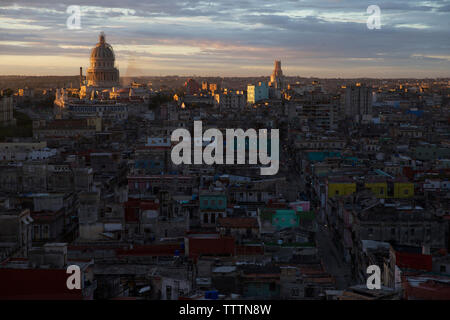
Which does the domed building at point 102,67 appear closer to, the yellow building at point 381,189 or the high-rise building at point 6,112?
the high-rise building at point 6,112

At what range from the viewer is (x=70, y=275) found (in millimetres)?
10359

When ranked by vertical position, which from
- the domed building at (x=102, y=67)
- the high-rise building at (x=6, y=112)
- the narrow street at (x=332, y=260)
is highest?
the domed building at (x=102, y=67)

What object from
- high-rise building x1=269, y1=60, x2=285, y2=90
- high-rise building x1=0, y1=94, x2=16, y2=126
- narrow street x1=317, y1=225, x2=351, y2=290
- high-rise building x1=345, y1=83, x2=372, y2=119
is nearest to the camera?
narrow street x1=317, y1=225, x2=351, y2=290

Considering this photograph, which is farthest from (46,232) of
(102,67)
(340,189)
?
(102,67)

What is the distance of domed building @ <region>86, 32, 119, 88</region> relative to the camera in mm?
74688

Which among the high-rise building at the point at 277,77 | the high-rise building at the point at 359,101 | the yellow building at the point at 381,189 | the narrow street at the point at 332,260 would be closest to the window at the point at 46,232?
the narrow street at the point at 332,260

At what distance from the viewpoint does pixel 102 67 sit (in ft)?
249

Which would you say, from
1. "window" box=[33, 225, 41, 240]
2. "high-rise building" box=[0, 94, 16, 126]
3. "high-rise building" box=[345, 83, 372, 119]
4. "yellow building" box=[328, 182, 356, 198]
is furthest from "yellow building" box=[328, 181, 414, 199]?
"high-rise building" box=[345, 83, 372, 119]

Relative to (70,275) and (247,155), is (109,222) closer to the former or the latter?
(70,275)

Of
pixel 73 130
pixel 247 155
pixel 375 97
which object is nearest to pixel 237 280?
pixel 247 155

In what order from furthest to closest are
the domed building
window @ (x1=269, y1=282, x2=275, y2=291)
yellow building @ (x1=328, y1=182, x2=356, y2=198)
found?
the domed building, yellow building @ (x1=328, y1=182, x2=356, y2=198), window @ (x1=269, y1=282, x2=275, y2=291)

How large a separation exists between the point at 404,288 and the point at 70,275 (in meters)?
4.52

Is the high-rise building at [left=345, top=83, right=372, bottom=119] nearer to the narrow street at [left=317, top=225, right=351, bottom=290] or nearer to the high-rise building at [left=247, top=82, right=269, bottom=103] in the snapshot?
the high-rise building at [left=247, top=82, right=269, bottom=103]

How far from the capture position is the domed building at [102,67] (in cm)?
7469
